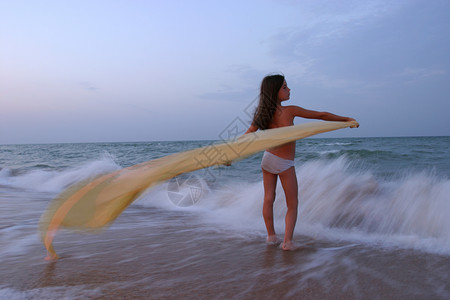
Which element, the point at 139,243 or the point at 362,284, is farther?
the point at 139,243

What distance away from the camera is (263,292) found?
2.19m

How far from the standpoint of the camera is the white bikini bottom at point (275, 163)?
3121 mm

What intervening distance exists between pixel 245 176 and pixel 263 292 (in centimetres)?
733

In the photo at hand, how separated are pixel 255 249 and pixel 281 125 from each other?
126 centimetres

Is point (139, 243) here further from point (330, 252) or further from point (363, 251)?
point (363, 251)

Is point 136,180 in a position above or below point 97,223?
above

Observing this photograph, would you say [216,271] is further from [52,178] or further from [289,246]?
[52,178]

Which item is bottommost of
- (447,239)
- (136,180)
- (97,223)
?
(447,239)

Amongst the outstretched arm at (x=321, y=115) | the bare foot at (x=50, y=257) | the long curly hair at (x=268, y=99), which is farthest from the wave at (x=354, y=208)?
the bare foot at (x=50, y=257)

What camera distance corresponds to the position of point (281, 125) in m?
3.18

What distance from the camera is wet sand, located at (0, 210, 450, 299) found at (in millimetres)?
2195

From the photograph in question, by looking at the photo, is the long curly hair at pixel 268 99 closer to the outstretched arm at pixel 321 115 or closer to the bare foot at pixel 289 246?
the outstretched arm at pixel 321 115

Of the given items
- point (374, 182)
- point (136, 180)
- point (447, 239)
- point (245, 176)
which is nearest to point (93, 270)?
point (136, 180)

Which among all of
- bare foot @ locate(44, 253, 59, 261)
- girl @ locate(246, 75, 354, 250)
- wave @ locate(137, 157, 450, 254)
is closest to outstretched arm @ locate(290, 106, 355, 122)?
girl @ locate(246, 75, 354, 250)
